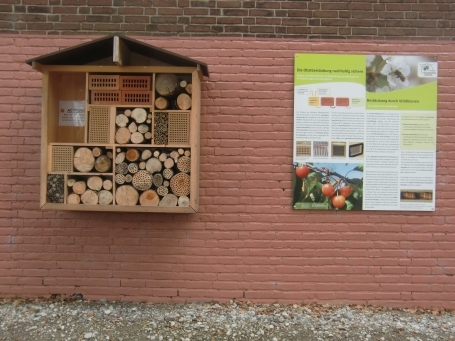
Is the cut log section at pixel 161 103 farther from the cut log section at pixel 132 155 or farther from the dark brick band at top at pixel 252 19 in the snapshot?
the dark brick band at top at pixel 252 19

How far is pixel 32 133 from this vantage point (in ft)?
14.4

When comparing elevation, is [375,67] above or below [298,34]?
below

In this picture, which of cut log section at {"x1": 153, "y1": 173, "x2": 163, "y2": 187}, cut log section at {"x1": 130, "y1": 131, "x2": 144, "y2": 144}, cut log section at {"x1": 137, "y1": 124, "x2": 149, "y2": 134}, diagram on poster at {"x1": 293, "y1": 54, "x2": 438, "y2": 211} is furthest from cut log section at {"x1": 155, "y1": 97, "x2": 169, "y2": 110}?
diagram on poster at {"x1": 293, "y1": 54, "x2": 438, "y2": 211}

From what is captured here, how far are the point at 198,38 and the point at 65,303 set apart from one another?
11.2 feet

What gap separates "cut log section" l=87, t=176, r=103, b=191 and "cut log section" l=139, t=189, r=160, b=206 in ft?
1.45

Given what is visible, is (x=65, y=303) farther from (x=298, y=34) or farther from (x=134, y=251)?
(x=298, y=34)

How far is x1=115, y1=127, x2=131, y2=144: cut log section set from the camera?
388 centimetres

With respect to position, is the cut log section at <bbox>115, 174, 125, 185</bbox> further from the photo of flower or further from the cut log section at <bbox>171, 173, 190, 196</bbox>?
the photo of flower

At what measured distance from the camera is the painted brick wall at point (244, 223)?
14.3 feet

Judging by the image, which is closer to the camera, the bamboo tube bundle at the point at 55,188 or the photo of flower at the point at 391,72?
the bamboo tube bundle at the point at 55,188

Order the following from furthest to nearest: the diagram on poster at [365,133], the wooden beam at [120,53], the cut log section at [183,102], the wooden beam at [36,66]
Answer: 1. the diagram on poster at [365,133]
2. the cut log section at [183,102]
3. the wooden beam at [36,66]
4. the wooden beam at [120,53]

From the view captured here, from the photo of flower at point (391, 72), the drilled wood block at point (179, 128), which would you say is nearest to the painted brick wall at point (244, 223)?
the photo of flower at point (391, 72)

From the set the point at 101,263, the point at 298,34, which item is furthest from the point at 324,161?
the point at 101,263

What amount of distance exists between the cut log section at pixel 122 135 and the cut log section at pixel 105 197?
0.54 meters
